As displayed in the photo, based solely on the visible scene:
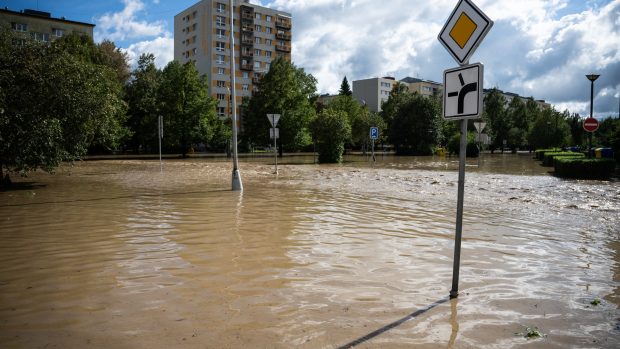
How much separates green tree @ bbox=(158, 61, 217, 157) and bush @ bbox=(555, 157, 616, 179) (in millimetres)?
39920

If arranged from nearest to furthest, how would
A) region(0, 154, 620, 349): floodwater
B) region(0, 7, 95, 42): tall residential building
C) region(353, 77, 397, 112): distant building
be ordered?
region(0, 154, 620, 349): floodwater, region(0, 7, 95, 42): tall residential building, region(353, 77, 397, 112): distant building

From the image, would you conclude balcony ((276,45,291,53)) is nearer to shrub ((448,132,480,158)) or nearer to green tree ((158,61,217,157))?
green tree ((158,61,217,157))

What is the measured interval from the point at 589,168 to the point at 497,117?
225 feet

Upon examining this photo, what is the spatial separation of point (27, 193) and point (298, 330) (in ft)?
47.8

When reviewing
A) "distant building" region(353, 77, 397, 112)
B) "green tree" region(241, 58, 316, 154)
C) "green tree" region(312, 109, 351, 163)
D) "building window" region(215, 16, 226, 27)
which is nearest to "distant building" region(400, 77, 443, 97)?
"distant building" region(353, 77, 397, 112)

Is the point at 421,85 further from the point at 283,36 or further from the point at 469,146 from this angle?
the point at 469,146

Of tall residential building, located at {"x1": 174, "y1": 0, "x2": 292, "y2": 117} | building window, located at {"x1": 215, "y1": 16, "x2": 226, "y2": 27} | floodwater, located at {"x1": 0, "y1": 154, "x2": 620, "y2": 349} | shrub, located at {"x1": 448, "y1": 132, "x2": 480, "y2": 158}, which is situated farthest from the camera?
tall residential building, located at {"x1": 174, "y1": 0, "x2": 292, "y2": 117}

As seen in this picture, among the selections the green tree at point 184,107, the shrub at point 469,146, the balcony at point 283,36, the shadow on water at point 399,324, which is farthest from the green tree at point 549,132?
the shadow on water at point 399,324

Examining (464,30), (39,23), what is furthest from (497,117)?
(464,30)

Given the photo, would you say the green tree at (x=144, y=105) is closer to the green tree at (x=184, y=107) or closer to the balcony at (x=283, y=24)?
the green tree at (x=184, y=107)

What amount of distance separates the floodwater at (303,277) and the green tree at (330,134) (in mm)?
26166

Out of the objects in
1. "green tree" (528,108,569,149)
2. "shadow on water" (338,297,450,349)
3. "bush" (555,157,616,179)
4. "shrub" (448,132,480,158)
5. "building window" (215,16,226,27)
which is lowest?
"shadow on water" (338,297,450,349)

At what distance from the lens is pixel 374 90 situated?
123812mm

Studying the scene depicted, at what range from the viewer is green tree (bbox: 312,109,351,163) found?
37.3 meters
